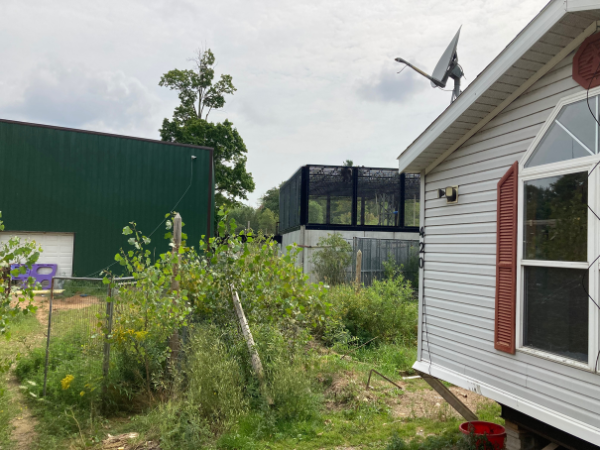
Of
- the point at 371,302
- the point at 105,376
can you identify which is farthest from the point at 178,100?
the point at 105,376

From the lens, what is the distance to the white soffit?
3121 mm

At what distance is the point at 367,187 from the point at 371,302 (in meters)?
10.6

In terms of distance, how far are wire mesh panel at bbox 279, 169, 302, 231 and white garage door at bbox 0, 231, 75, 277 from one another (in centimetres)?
959

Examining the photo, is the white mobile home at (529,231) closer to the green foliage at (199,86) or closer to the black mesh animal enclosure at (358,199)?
the black mesh animal enclosure at (358,199)

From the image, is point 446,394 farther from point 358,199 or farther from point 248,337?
point 358,199

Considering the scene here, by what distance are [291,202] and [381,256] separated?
7540 mm

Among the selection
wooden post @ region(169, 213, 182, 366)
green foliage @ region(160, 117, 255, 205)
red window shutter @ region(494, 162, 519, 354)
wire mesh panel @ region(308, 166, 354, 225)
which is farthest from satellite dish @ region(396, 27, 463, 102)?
green foliage @ region(160, 117, 255, 205)

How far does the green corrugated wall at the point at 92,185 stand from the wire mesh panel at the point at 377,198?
7068 millimetres

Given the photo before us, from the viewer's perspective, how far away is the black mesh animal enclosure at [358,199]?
727 inches

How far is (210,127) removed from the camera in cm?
2512

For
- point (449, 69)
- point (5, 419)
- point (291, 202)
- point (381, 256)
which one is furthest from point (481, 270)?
point (291, 202)

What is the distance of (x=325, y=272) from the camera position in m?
16.4

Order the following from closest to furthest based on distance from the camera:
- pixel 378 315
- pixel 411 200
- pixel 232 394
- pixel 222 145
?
pixel 232 394 → pixel 378 315 → pixel 411 200 → pixel 222 145

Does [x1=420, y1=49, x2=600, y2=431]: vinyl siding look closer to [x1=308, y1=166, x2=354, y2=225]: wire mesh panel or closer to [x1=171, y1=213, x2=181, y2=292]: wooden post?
[x1=171, y1=213, x2=181, y2=292]: wooden post
